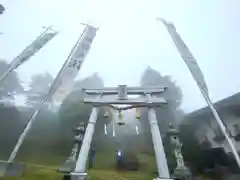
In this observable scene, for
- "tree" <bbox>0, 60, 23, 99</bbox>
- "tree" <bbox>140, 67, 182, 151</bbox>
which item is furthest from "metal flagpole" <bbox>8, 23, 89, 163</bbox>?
"tree" <bbox>140, 67, 182, 151</bbox>

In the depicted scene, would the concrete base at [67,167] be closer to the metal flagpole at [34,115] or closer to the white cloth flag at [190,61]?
the metal flagpole at [34,115]

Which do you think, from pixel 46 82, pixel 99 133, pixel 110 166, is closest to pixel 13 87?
pixel 46 82

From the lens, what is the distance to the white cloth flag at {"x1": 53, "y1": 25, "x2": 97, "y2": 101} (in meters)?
10.1

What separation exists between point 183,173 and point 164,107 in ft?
9.94

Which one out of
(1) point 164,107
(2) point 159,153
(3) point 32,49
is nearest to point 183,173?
(2) point 159,153

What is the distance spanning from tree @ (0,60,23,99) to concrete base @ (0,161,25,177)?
431 centimetres

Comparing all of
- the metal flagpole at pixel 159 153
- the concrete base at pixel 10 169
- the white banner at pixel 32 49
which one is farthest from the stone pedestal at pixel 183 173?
the white banner at pixel 32 49

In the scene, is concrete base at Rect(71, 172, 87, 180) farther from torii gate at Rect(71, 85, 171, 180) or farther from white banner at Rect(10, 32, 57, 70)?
white banner at Rect(10, 32, 57, 70)

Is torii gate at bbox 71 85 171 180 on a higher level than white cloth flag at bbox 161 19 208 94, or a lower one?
lower

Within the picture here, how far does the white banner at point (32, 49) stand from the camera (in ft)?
32.9

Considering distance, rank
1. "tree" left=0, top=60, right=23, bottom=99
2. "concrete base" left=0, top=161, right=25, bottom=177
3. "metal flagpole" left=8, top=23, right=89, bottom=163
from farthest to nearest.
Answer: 1. "tree" left=0, top=60, right=23, bottom=99
2. "metal flagpole" left=8, top=23, right=89, bottom=163
3. "concrete base" left=0, top=161, right=25, bottom=177

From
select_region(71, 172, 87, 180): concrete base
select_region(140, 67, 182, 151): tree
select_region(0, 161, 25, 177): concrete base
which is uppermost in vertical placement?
select_region(140, 67, 182, 151): tree

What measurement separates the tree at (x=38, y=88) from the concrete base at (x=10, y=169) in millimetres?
3513

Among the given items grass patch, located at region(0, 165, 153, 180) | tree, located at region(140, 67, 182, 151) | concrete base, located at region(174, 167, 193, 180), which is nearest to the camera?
grass patch, located at region(0, 165, 153, 180)
